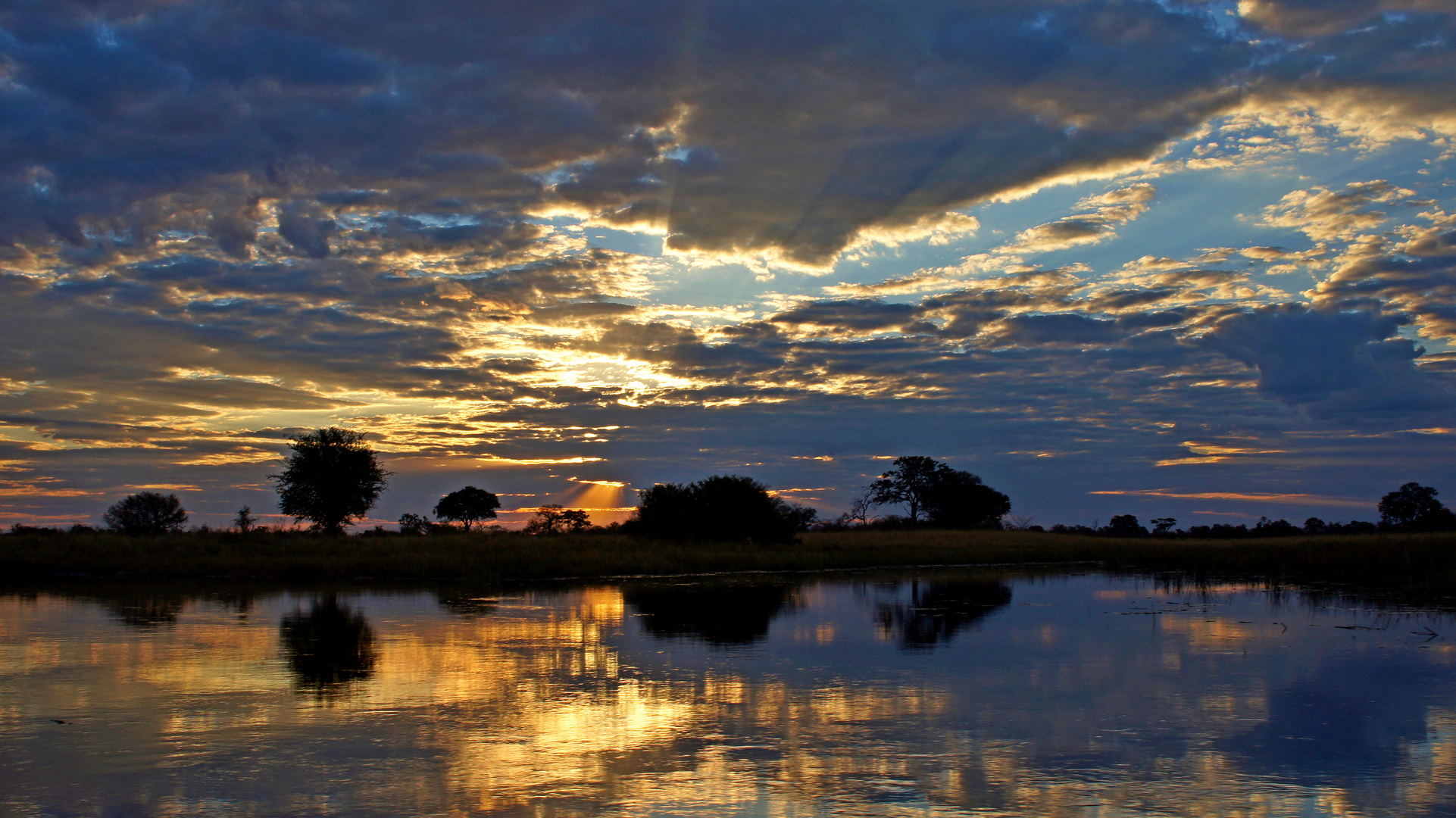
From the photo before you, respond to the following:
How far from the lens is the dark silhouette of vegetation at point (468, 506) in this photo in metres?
90.6

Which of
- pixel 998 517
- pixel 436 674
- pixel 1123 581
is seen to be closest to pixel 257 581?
pixel 436 674

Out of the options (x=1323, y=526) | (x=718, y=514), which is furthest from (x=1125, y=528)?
(x=718, y=514)

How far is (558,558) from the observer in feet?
101

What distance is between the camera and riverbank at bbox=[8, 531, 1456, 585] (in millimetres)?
28078

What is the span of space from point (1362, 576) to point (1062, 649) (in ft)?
60.9

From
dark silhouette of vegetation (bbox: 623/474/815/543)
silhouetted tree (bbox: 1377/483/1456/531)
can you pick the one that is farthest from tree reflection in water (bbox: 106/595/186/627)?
silhouetted tree (bbox: 1377/483/1456/531)

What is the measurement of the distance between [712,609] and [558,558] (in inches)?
503

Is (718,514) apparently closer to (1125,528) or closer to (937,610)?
(937,610)

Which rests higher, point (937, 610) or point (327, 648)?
point (327, 648)

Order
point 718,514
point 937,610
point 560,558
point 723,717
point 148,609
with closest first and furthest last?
point 723,717, point 148,609, point 937,610, point 560,558, point 718,514

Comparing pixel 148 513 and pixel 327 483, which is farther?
pixel 148 513

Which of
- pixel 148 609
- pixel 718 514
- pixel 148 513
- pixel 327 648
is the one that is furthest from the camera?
pixel 148 513

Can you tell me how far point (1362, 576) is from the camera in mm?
26688

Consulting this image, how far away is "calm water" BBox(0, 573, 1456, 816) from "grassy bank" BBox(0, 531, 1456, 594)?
11.6m
